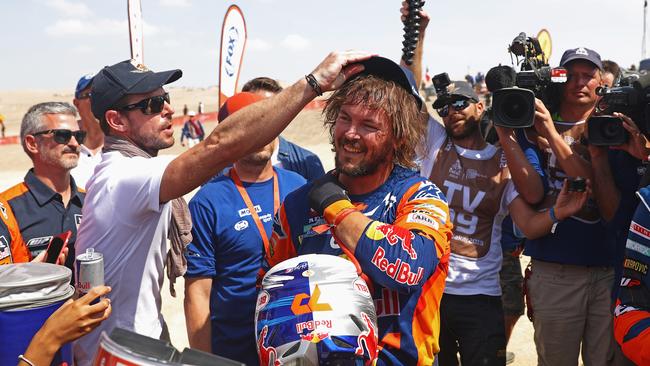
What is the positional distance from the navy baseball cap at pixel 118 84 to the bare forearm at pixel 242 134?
2.17ft

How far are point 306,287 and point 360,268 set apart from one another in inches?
10.3

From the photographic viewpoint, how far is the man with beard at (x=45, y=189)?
3.44 metres

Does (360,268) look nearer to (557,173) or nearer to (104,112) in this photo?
(104,112)

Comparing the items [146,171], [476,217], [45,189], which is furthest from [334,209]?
[45,189]

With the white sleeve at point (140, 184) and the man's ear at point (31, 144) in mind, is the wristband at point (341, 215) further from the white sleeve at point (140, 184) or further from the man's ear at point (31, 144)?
the man's ear at point (31, 144)

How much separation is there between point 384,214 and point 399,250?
1.02 feet

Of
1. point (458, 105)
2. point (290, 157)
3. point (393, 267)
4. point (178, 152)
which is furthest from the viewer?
point (178, 152)

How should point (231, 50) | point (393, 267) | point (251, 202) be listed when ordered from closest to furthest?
1. point (393, 267)
2. point (251, 202)
3. point (231, 50)

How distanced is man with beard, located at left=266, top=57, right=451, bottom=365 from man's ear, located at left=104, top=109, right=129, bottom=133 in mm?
887

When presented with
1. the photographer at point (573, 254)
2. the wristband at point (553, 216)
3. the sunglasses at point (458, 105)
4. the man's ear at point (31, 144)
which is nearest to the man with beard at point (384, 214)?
the wristband at point (553, 216)

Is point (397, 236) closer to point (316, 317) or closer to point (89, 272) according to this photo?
point (316, 317)

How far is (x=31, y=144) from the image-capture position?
397 cm

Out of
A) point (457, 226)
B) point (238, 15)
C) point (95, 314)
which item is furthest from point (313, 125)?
point (95, 314)

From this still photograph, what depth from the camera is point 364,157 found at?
2.19 metres
